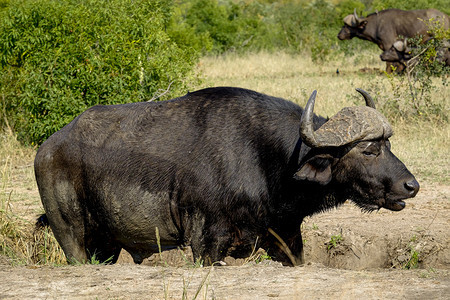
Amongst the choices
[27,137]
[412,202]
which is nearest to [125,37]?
[27,137]

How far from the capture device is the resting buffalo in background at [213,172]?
503 cm

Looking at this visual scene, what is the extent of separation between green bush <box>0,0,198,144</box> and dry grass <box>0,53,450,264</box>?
101 cm

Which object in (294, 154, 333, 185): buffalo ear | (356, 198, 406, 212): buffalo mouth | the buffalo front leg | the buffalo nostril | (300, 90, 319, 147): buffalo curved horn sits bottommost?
the buffalo front leg

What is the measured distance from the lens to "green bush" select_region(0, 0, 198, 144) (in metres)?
9.32

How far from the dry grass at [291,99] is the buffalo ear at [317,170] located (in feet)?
7.46

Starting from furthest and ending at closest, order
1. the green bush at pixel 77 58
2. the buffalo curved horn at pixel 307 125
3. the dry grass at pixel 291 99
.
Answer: the green bush at pixel 77 58 < the dry grass at pixel 291 99 < the buffalo curved horn at pixel 307 125

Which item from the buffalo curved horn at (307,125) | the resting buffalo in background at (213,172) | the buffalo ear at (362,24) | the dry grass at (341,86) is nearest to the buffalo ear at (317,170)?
the resting buffalo in background at (213,172)

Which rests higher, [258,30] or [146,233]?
[146,233]

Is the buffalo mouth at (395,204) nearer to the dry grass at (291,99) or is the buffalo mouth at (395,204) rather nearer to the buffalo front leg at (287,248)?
the buffalo front leg at (287,248)

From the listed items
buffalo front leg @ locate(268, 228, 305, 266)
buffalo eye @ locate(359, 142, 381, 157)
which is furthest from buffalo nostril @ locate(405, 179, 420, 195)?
buffalo front leg @ locate(268, 228, 305, 266)

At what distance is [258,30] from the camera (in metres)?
27.4

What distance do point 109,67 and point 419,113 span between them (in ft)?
18.1

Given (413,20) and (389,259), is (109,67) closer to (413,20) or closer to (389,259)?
(389,259)

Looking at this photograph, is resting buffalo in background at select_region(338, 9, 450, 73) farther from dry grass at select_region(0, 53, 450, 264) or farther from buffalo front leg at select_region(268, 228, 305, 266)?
buffalo front leg at select_region(268, 228, 305, 266)
